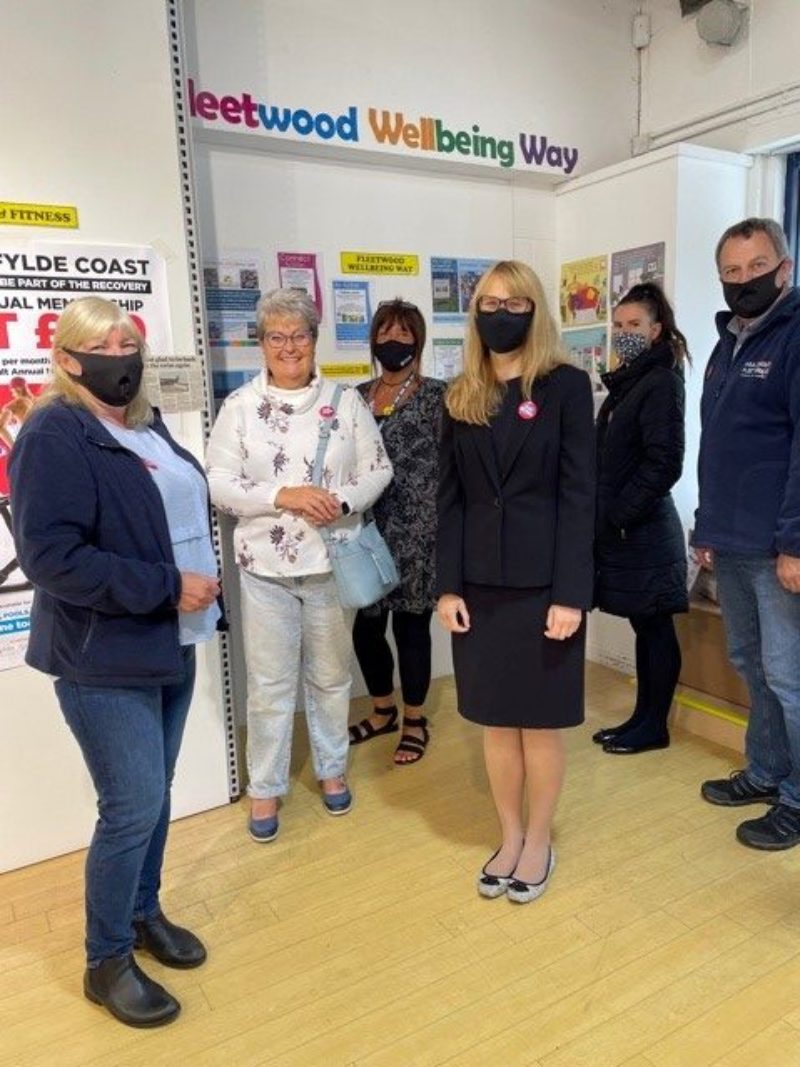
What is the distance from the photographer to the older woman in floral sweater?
231 centimetres

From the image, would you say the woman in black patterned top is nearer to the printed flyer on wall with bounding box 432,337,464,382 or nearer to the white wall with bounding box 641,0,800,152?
the printed flyer on wall with bounding box 432,337,464,382

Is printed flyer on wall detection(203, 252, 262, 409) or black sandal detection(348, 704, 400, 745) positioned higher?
printed flyer on wall detection(203, 252, 262, 409)

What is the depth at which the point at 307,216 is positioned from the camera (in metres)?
3.17

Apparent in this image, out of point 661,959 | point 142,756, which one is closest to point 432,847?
point 661,959

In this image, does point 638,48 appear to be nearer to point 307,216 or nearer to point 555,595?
point 307,216

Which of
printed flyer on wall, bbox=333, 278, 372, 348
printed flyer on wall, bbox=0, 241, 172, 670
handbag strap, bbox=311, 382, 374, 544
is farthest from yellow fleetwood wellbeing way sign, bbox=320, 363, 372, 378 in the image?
printed flyer on wall, bbox=0, 241, 172, 670

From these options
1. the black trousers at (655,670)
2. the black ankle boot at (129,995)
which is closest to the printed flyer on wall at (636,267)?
the black trousers at (655,670)

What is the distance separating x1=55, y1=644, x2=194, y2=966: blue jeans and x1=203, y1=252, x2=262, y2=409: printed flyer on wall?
156 cm

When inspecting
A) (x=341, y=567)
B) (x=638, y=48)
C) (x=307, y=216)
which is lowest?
(x=341, y=567)

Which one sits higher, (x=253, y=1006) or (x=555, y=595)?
(x=555, y=595)

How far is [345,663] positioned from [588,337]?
6.64 ft

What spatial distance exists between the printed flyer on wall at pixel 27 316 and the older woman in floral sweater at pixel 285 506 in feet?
1.51

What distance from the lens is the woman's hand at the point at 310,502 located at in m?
2.27

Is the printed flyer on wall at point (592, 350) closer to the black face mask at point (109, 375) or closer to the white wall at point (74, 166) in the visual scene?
the white wall at point (74, 166)
